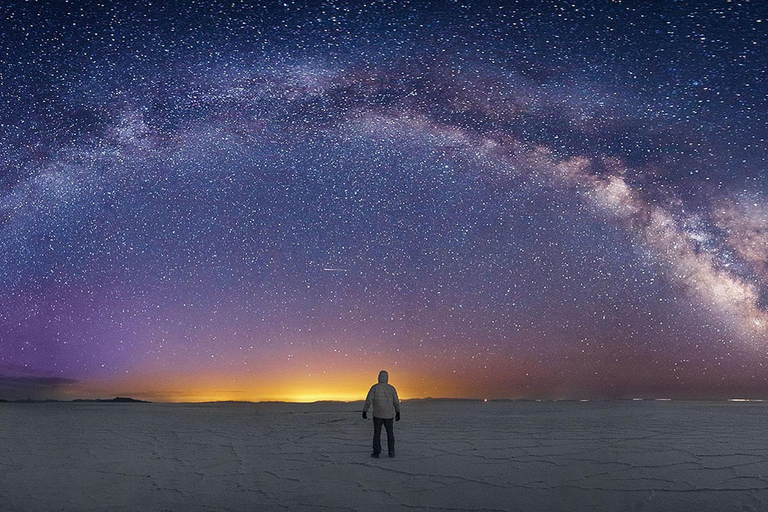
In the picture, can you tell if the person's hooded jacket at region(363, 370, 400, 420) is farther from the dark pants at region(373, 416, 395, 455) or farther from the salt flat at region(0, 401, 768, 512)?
the salt flat at region(0, 401, 768, 512)

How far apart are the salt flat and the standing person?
279 mm

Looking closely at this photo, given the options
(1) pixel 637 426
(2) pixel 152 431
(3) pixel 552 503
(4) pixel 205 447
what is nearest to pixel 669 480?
(3) pixel 552 503

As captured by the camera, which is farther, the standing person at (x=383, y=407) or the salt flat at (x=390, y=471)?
the standing person at (x=383, y=407)

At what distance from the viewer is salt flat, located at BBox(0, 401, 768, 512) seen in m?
6.62

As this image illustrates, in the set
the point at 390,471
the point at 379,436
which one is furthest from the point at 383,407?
the point at 390,471

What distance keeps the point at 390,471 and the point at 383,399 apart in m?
1.55

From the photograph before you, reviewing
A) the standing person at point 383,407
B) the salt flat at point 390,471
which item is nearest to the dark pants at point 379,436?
the standing person at point 383,407

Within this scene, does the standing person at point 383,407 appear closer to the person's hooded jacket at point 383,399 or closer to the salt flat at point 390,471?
the person's hooded jacket at point 383,399

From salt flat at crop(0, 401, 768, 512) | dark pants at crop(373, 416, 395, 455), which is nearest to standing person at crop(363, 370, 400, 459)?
dark pants at crop(373, 416, 395, 455)

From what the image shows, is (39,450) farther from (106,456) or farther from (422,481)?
(422,481)

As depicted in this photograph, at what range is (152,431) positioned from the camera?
1506cm

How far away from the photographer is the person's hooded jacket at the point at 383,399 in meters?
9.82

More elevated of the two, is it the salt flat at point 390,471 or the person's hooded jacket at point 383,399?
the person's hooded jacket at point 383,399

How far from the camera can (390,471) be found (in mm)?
8445
